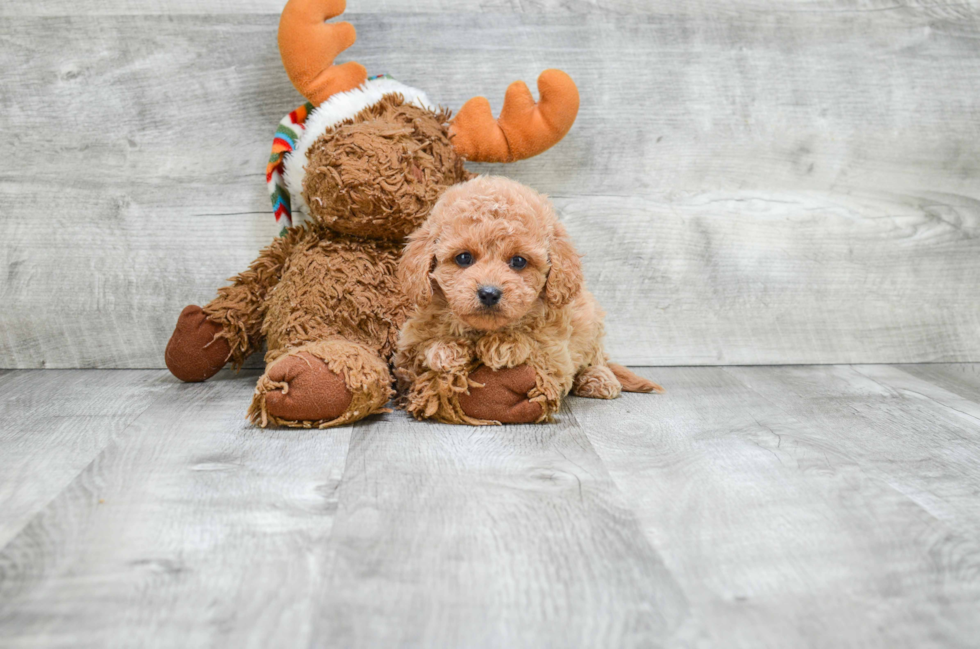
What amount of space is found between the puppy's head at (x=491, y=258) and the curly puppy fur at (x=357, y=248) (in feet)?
0.38

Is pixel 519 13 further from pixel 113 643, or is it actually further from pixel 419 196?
pixel 113 643

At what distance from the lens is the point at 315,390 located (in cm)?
94

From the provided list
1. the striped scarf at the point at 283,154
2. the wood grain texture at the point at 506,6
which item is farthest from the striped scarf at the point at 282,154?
the wood grain texture at the point at 506,6

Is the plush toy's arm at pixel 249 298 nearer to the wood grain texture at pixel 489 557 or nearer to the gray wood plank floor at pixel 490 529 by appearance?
the gray wood plank floor at pixel 490 529

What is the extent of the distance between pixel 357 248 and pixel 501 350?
31 cm

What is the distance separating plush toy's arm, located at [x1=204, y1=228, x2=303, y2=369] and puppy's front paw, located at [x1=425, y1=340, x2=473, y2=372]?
0.35 meters

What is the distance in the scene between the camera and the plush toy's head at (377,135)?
1.05 meters

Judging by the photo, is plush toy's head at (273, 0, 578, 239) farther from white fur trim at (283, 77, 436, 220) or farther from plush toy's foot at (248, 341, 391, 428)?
plush toy's foot at (248, 341, 391, 428)

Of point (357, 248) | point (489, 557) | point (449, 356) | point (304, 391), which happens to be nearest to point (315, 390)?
point (304, 391)

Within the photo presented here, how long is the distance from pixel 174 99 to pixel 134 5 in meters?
0.16

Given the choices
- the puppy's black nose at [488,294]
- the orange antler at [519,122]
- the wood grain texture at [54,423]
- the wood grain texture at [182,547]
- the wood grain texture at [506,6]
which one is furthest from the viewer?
the wood grain texture at [506,6]

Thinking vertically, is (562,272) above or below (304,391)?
above

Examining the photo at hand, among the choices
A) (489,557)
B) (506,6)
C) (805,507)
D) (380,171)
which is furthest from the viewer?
(506,6)

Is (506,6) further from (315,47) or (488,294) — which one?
(488,294)
